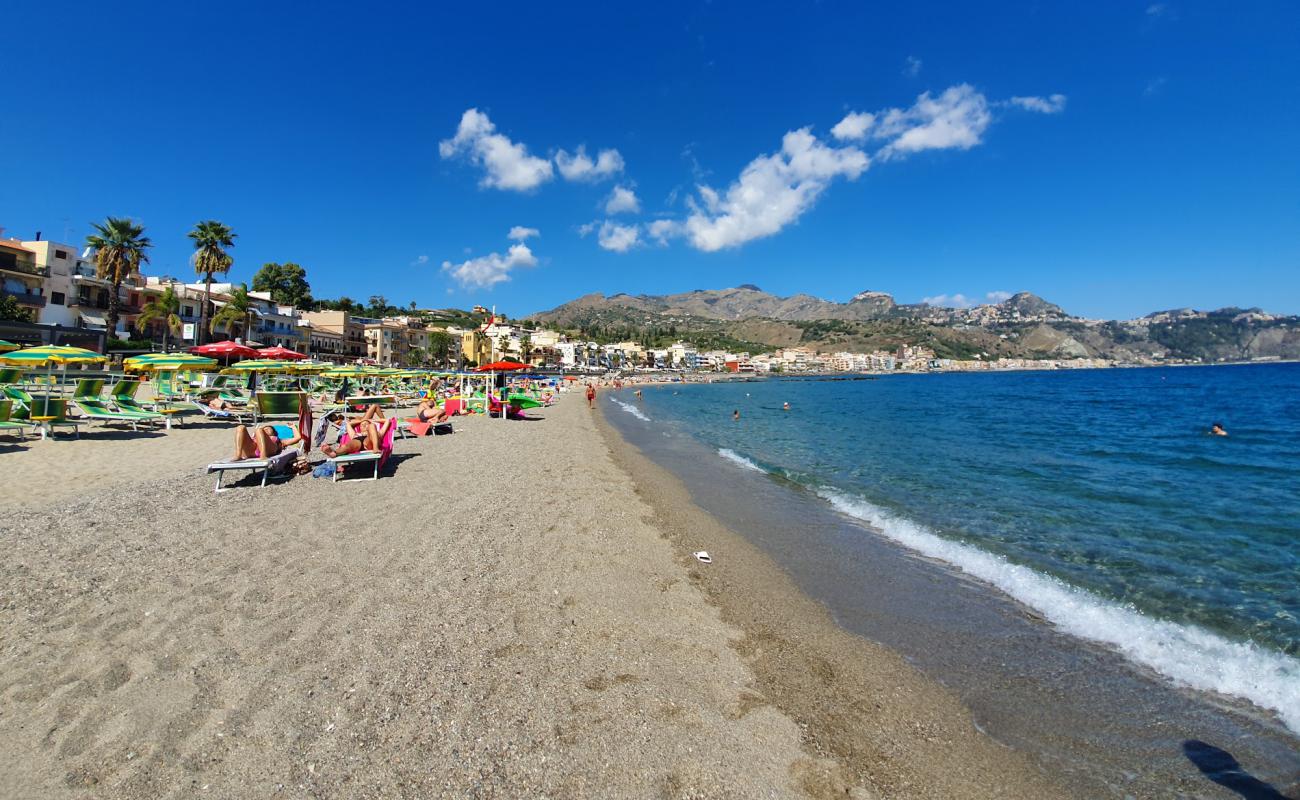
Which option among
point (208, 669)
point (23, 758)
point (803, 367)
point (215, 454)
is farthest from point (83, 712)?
point (803, 367)

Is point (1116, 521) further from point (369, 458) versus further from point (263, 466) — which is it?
point (263, 466)

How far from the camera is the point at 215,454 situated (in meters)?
11.0

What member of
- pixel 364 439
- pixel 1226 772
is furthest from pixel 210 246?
pixel 1226 772

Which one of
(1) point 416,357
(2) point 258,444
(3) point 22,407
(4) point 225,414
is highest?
(1) point 416,357

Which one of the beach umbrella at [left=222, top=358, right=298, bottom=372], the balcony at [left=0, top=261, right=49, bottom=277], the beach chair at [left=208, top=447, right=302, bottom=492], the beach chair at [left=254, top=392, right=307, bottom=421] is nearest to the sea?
the beach chair at [left=208, top=447, right=302, bottom=492]

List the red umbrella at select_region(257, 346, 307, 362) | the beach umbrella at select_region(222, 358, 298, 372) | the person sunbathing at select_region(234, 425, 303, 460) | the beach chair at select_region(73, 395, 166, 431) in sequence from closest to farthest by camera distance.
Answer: the person sunbathing at select_region(234, 425, 303, 460) < the beach chair at select_region(73, 395, 166, 431) < the beach umbrella at select_region(222, 358, 298, 372) < the red umbrella at select_region(257, 346, 307, 362)

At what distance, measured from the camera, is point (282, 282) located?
75938 mm

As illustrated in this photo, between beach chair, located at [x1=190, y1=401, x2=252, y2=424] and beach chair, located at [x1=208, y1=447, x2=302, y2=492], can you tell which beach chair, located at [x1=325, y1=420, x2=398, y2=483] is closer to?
beach chair, located at [x1=208, y1=447, x2=302, y2=492]

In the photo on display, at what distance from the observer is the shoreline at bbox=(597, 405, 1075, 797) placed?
3270mm

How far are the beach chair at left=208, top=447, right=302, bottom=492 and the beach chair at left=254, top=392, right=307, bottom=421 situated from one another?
27.8 feet

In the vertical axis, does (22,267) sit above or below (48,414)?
above

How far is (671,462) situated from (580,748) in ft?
43.2

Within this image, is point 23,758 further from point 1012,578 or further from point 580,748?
point 1012,578

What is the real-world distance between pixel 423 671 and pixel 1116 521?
10.8 meters
